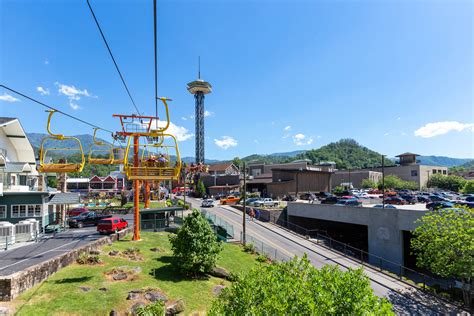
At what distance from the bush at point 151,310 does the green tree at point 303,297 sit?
5.40 metres

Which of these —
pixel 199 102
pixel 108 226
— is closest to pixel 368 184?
pixel 108 226

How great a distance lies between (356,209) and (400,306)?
54.1 feet

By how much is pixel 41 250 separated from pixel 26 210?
999 cm

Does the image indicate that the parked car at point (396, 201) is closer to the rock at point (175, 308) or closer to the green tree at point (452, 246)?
the green tree at point (452, 246)

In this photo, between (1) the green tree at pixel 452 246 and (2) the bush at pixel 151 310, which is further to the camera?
(1) the green tree at pixel 452 246

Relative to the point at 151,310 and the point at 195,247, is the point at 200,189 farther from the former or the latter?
the point at 151,310

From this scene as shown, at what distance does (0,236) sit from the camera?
21344 millimetres

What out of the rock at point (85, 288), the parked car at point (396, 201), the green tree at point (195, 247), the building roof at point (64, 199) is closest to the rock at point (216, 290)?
the green tree at point (195, 247)

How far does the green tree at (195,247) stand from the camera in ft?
56.6

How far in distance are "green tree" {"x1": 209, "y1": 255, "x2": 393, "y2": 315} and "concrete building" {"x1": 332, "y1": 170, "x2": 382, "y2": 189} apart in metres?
94.6

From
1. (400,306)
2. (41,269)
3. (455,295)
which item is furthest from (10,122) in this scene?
(455,295)

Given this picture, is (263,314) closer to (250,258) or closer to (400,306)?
(400,306)

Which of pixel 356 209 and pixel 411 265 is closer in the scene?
pixel 411 265

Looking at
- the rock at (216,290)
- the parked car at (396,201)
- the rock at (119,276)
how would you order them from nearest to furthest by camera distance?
the rock at (119,276) < the rock at (216,290) < the parked car at (396,201)
